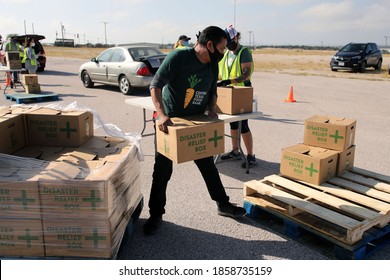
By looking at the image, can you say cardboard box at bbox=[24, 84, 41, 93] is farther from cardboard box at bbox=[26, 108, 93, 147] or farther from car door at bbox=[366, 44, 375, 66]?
car door at bbox=[366, 44, 375, 66]

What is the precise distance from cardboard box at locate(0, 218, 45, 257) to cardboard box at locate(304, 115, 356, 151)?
3.00m

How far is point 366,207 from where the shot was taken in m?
3.49

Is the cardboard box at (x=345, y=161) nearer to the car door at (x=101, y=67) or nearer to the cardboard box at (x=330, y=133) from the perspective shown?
the cardboard box at (x=330, y=133)

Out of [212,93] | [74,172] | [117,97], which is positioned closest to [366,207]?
[212,93]

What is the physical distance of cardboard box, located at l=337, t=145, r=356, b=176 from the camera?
4.07m

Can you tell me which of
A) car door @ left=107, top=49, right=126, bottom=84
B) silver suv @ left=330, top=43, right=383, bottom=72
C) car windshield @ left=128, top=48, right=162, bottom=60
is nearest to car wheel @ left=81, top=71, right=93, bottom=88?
car door @ left=107, top=49, right=126, bottom=84

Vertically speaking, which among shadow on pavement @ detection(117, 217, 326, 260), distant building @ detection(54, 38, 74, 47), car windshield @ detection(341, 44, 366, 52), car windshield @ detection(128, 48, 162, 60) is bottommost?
shadow on pavement @ detection(117, 217, 326, 260)

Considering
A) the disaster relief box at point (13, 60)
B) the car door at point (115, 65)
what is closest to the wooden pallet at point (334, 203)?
the car door at point (115, 65)

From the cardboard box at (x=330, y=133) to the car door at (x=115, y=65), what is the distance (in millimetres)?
9133

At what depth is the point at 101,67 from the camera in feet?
43.7

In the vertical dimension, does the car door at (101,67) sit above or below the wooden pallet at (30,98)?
above

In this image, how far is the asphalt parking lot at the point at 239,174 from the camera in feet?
11.0

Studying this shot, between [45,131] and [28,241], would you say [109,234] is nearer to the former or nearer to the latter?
[28,241]
